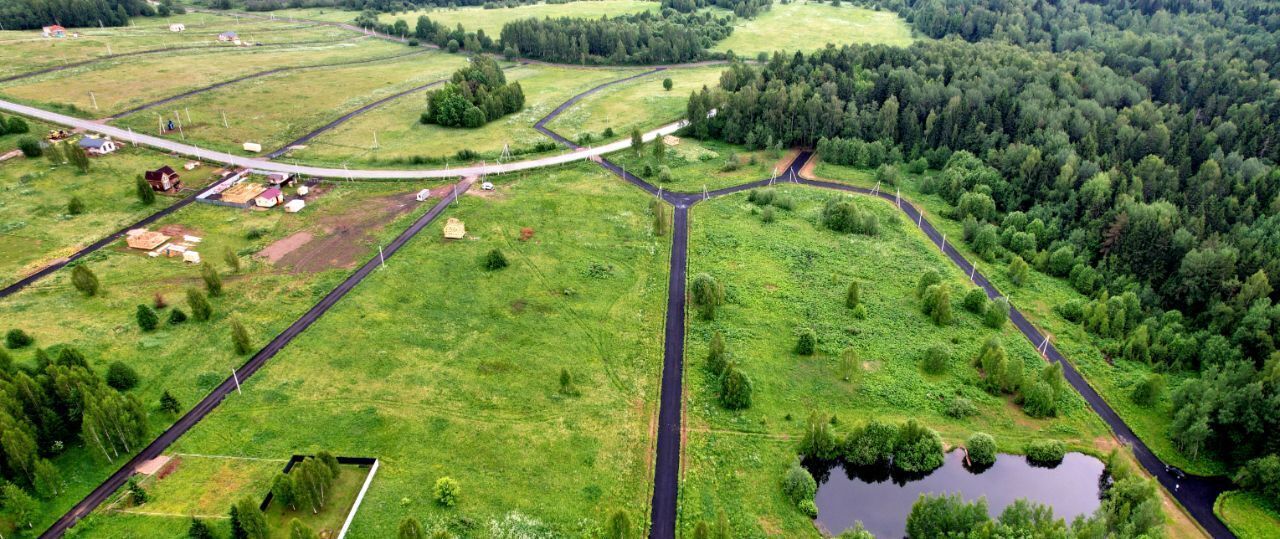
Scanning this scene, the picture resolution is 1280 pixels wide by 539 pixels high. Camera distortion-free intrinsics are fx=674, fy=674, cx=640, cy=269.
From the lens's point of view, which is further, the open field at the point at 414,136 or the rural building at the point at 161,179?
the open field at the point at 414,136

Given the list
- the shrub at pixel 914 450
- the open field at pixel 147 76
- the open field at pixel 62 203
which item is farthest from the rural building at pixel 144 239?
the shrub at pixel 914 450

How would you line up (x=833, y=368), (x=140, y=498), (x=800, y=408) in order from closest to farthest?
1. (x=140, y=498)
2. (x=800, y=408)
3. (x=833, y=368)

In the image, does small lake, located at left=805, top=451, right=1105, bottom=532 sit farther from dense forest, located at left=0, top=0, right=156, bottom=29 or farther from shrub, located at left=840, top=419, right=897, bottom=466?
dense forest, located at left=0, top=0, right=156, bottom=29

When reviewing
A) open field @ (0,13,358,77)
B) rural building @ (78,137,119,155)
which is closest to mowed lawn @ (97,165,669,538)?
rural building @ (78,137,119,155)

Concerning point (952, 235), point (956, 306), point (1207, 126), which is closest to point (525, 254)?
point (956, 306)

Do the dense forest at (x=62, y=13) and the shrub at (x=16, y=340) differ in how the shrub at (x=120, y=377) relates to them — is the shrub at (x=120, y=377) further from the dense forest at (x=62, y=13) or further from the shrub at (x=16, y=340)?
the dense forest at (x=62, y=13)

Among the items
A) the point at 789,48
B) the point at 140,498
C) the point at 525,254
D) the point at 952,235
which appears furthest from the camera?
the point at 789,48

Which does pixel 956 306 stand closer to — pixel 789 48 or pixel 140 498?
pixel 140 498

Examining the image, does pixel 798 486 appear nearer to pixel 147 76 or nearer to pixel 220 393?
pixel 220 393
